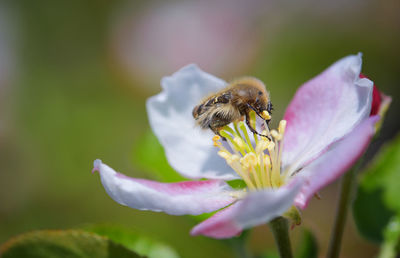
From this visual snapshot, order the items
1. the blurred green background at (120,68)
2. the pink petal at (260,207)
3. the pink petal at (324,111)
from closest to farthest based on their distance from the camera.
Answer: the pink petal at (260,207) < the pink petal at (324,111) < the blurred green background at (120,68)

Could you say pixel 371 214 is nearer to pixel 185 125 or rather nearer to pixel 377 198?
pixel 377 198

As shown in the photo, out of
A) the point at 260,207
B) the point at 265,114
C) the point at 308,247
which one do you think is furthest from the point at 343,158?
the point at 308,247

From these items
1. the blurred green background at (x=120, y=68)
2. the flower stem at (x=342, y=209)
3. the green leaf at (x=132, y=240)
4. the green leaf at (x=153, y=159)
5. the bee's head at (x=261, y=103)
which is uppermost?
Result: the blurred green background at (x=120, y=68)

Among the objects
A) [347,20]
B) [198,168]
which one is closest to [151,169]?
[198,168]

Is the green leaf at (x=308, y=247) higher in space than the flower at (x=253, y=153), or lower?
lower

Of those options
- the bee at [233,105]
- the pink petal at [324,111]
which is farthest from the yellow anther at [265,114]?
the pink petal at [324,111]

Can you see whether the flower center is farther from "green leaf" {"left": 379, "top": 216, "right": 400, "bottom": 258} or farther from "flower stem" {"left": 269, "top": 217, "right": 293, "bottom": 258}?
"green leaf" {"left": 379, "top": 216, "right": 400, "bottom": 258}

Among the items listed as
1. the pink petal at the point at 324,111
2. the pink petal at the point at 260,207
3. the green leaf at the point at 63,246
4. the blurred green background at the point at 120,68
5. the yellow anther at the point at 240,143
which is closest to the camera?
the pink petal at the point at 260,207

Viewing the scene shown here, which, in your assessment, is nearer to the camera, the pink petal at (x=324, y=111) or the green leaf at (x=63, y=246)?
the green leaf at (x=63, y=246)

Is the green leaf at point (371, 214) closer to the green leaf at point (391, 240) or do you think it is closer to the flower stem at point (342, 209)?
the green leaf at point (391, 240)
